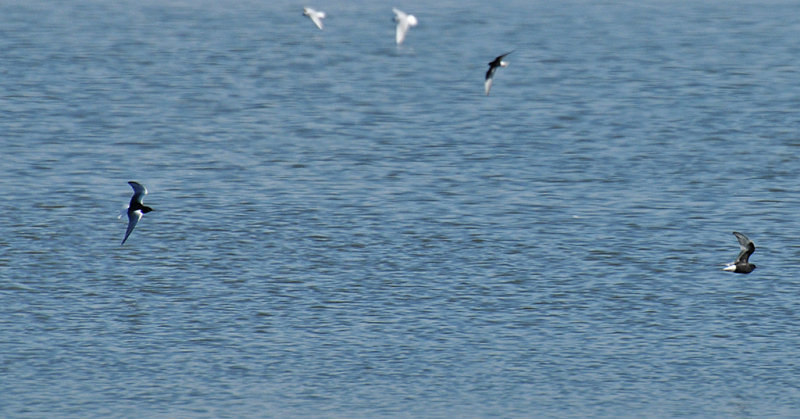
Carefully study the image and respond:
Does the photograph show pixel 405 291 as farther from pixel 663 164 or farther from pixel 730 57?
pixel 730 57

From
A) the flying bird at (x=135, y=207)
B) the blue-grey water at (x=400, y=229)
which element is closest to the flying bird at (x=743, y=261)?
the blue-grey water at (x=400, y=229)

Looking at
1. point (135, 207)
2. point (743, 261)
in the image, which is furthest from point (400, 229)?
point (743, 261)

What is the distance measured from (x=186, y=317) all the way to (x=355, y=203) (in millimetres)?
6230

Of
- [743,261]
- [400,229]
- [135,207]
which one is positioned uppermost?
[135,207]

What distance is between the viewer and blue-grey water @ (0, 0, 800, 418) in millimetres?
17406

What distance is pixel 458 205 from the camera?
25.4 m

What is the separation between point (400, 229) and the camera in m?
23.7

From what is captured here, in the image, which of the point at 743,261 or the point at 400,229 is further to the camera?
the point at 400,229

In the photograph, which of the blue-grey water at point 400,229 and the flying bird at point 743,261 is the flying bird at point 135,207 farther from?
the flying bird at point 743,261

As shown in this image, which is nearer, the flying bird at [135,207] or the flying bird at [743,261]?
the flying bird at [135,207]

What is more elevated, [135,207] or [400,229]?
[135,207]

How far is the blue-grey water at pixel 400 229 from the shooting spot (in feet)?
57.1

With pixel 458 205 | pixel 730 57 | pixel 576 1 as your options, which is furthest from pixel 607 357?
pixel 576 1

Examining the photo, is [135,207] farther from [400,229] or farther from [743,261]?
[743,261]
